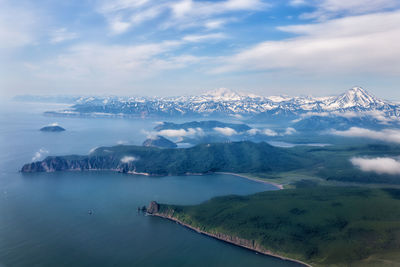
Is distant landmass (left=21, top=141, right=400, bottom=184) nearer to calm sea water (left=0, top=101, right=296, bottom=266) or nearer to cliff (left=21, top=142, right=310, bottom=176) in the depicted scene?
cliff (left=21, top=142, right=310, bottom=176)

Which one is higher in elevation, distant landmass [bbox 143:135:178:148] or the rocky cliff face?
distant landmass [bbox 143:135:178:148]

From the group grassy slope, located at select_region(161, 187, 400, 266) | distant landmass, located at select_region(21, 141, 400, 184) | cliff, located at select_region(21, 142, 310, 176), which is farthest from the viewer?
cliff, located at select_region(21, 142, 310, 176)

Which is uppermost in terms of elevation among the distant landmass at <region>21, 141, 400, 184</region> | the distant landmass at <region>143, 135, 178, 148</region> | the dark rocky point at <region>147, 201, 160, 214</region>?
the distant landmass at <region>143, 135, 178, 148</region>

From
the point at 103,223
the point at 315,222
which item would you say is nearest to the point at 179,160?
the point at 103,223

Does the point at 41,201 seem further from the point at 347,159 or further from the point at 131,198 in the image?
the point at 347,159

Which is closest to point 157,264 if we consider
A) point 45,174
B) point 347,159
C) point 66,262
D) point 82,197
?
point 66,262

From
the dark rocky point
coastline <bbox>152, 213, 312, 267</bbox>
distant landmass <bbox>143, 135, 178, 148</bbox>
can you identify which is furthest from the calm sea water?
distant landmass <bbox>143, 135, 178, 148</bbox>

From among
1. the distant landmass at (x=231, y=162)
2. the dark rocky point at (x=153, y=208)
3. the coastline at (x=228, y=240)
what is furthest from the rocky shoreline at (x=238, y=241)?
the distant landmass at (x=231, y=162)

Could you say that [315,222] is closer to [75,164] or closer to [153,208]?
[153,208]
